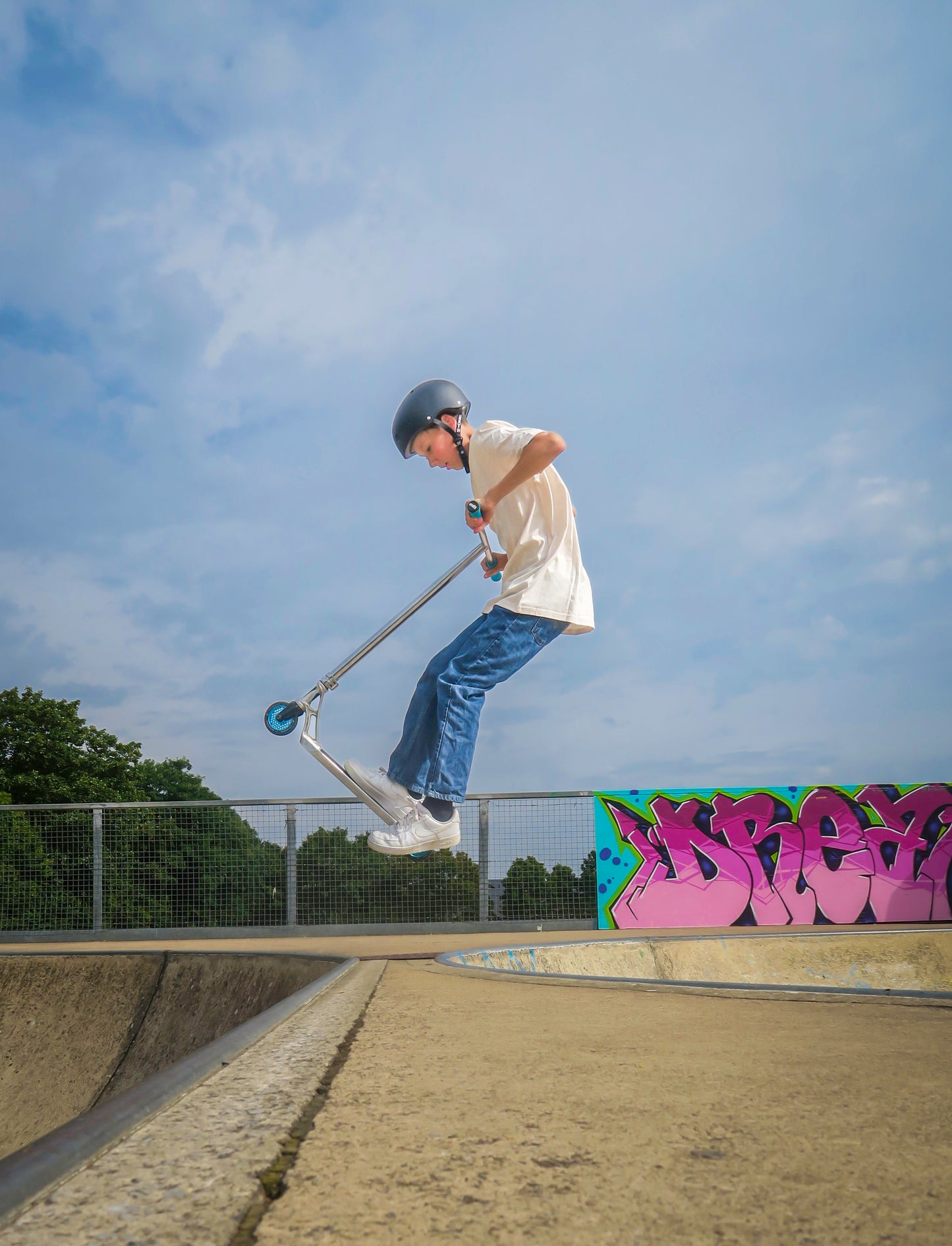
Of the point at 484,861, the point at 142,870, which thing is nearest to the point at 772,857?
the point at 484,861

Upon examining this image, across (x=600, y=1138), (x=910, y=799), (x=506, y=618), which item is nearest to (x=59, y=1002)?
(x=506, y=618)

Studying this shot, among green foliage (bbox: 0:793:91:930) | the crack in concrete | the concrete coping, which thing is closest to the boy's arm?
the concrete coping

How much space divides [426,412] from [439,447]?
217 mm

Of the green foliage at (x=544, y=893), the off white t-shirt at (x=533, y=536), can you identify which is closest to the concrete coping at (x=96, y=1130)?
the off white t-shirt at (x=533, y=536)

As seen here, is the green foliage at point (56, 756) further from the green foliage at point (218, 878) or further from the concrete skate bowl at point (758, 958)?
the concrete skate bowl at point (758, 958)

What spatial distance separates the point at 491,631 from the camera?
478cm

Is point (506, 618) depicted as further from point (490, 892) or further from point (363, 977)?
point (490, 892)

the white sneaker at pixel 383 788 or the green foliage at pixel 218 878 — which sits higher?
the white sneaker at pixel 383 788

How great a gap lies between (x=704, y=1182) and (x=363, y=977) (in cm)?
338

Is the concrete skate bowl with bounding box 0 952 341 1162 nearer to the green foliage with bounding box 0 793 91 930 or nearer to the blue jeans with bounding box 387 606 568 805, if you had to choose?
the blue jeans with bounding box 387 606 568 805

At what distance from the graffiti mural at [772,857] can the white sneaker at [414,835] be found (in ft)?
29.1

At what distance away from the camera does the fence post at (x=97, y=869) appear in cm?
1267

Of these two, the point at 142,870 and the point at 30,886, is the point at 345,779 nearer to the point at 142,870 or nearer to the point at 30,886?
the point at 142,870

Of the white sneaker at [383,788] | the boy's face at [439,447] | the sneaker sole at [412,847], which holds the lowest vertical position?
the sneaker sole at [412,847]
